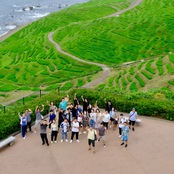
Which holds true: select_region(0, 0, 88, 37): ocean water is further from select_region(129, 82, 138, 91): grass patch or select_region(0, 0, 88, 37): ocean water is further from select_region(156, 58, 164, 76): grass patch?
select_region(129, 82, 138, 91): grass patch

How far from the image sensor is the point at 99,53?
2985 inches

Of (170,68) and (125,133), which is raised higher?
(170,68)

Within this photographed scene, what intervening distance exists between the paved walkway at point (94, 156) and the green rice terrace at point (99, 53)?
21.8 metres

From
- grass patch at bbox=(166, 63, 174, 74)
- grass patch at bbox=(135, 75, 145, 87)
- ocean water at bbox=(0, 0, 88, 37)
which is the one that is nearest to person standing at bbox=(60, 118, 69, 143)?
grass patch at bbox=(135, 75, 145, 87)

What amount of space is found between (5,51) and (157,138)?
215 feet

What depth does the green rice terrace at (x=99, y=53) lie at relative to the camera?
56094mm

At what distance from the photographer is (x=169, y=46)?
77.6 meters

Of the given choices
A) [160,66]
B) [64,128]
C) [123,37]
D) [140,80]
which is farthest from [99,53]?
[64,128]

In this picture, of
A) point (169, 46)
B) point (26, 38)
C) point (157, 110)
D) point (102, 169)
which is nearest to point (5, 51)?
point (26, 38)

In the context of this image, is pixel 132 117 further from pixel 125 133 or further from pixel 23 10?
pixel 23 10

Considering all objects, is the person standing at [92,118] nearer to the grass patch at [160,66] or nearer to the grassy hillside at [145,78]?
the grassy hillside at [145,78]

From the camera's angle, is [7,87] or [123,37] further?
[123,37]

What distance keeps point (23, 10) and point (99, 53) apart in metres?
86.2

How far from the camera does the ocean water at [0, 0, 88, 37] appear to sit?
424 feet
